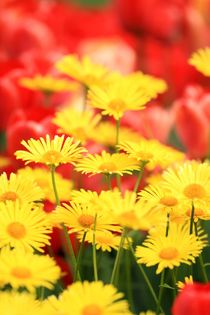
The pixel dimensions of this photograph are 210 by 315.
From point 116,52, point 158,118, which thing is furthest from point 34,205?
point 116,52

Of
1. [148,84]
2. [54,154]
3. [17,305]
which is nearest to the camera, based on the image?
[17,305]

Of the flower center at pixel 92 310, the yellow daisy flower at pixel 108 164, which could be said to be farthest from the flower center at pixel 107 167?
the flower center at pixel 92 310

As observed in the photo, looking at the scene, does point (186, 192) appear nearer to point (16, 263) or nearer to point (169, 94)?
point (16, 263)

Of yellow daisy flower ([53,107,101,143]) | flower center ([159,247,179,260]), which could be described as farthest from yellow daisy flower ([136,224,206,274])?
yellow daisy flower ([53,107,101,143])

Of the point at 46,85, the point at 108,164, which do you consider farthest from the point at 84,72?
the point at 108,164

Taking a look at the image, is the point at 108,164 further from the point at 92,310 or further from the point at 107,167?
the point at 92,310
